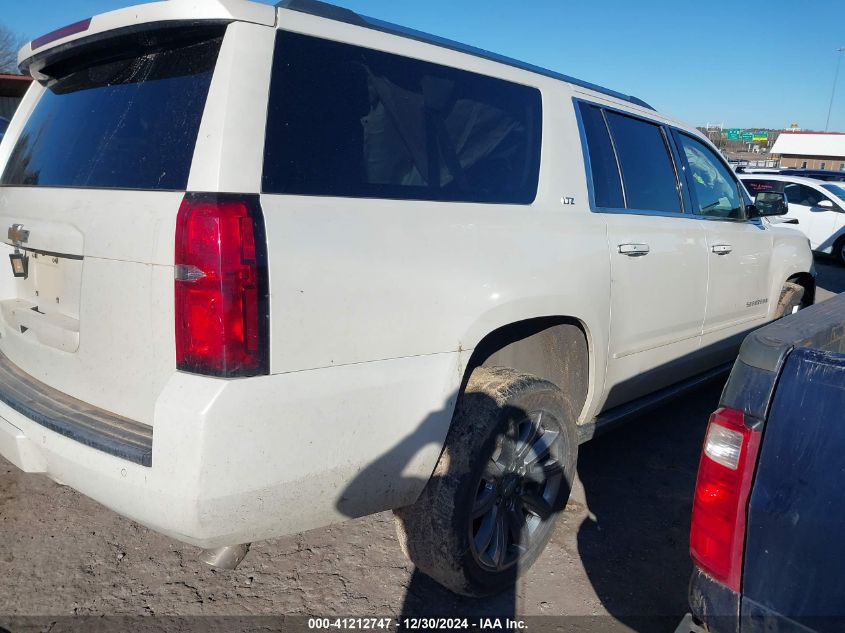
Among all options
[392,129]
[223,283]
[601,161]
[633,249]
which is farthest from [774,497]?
[601,161]

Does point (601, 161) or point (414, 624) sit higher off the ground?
point (601, 161)

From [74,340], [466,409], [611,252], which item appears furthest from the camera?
[611,252]

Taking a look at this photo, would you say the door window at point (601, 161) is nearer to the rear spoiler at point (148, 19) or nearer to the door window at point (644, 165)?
the door window at point (644, 165)

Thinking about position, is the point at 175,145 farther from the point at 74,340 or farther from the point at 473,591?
the point at 473,591

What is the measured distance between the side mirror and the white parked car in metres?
9.67

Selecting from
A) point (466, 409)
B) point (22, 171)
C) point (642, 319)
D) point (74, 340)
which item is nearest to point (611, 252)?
point (642, 319)

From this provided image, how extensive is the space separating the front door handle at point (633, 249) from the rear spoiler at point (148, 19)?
6.42 feet

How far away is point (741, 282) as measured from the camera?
4.39 metres

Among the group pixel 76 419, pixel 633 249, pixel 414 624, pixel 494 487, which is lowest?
pixel 414 624

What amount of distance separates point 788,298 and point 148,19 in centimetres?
500

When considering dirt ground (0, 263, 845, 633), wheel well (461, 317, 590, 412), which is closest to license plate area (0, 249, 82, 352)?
dirt ground (0, 263, 845, 633)

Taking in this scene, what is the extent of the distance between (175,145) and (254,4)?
0.48 meters

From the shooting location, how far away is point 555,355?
3211 millimetres

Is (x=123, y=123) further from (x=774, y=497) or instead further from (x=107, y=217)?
(x=774, y=497)
